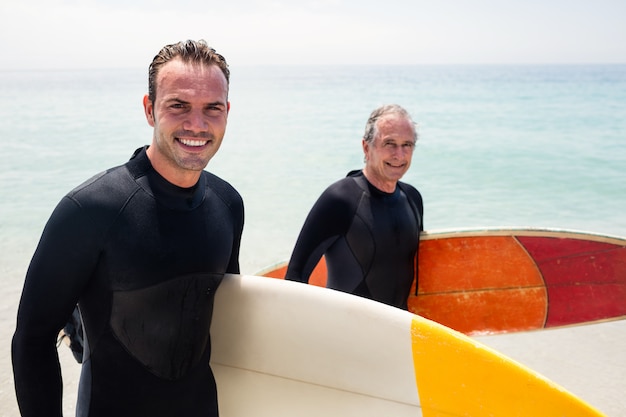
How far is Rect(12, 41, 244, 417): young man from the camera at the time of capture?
1.18 meters

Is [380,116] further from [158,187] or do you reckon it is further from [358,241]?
[158,187]

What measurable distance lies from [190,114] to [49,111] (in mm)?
26807

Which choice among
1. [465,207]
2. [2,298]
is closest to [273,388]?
[2,298]

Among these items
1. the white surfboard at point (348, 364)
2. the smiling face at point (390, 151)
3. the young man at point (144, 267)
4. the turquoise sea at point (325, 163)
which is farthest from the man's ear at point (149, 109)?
the turquoise sea at point (325, 163)

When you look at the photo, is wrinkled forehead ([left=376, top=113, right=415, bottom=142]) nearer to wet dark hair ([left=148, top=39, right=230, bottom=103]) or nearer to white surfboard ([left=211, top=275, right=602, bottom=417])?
white surfboard ([left=211, top=275, right=602, bottom=417])

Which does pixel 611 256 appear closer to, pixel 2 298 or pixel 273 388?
pixel 273 388

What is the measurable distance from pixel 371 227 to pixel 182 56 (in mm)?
1157

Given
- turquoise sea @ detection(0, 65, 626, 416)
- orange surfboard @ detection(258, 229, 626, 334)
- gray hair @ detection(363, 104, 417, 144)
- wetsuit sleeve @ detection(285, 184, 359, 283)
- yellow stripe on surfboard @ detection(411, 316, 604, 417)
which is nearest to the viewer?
yellow stripe on surfboard @ detection(411, 316, 604, 417)

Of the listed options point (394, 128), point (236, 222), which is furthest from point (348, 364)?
point (394, 128)

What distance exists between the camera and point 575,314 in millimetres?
3256

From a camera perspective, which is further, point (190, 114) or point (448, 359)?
point (448, 359)

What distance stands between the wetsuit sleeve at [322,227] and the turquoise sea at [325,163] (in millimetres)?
1879

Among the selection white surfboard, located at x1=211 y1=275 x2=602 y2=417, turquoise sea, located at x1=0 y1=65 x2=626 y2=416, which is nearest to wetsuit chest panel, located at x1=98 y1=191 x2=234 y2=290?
white surfboard, located at x1=211 y1=275 x2=602 y2=417

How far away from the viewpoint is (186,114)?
1322 millimetres
